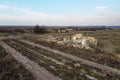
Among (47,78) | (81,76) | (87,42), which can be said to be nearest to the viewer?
(47,78)

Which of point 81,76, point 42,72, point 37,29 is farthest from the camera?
point 37,29

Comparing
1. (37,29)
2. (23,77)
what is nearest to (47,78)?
(23,77)

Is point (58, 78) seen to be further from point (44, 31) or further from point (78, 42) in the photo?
point (44, 31)

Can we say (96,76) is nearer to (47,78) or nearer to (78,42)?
(47,78)

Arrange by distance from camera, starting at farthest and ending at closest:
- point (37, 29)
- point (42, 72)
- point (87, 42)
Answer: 1. point (37, 29)
2. point (87, 42)
3. point (42, 72)

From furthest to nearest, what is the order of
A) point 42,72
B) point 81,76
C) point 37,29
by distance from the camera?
point 37,29 → point 42,72 → point 81,76

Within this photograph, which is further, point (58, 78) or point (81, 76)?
point (81, 76)

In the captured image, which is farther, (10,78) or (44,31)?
(44,31)

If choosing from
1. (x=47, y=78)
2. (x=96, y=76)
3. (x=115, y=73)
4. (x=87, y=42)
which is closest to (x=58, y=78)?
(x=47, y=78)

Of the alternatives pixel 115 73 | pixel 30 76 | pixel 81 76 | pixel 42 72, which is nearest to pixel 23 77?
pixel 30 76
